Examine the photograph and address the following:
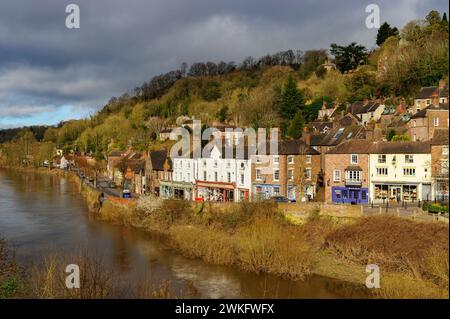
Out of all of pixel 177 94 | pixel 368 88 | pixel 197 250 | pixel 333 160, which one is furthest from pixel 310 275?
pixel 177 94

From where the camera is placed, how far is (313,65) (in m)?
101

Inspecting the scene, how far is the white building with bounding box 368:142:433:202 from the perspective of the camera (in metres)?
35.7

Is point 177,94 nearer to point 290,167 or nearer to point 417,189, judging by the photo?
point 290,167

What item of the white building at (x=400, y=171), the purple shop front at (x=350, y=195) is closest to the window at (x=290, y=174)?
the purple shop front at (x=350, y=195)

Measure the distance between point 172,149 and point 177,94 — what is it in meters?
68.5

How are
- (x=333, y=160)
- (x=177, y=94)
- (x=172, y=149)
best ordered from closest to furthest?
(x=333, y=160)
(x=172, y=149)
(x=177, y=94)

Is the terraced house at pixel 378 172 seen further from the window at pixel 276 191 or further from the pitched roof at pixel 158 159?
the pitched roof at pixel 158 159

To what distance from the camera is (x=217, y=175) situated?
45.7 metres

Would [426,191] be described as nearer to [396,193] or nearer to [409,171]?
[409,171]

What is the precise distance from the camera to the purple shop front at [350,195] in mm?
Answer: 37844

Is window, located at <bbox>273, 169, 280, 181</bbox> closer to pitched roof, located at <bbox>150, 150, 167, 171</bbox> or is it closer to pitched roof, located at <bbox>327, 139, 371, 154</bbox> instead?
pitched roof, located at <bbox>327, 139, 371, 154</bbox>

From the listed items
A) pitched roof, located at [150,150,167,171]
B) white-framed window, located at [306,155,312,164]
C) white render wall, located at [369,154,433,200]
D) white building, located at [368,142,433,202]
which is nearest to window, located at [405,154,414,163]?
white building, located at [368,142,433,202]

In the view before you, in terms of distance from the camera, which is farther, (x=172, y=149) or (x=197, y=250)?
(x=172, y=149)

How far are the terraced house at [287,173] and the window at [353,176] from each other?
13.0 feet
